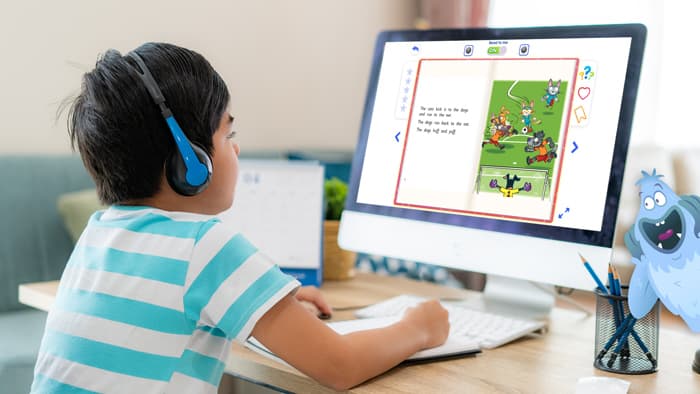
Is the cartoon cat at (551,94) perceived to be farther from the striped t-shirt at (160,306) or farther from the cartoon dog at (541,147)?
the striped t-shirt at (160,306)

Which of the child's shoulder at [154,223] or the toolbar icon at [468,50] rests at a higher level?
the toolbar icon at [468,50]

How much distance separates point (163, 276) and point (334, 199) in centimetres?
80

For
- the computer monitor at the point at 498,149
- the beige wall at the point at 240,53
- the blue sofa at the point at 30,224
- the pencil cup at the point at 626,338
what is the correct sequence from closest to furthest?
the pencil cup at the point at 626,338
the computer monitor at the point at 498,149
the blue sofa at the point at 30,224
the beige wall at the point at 240,53

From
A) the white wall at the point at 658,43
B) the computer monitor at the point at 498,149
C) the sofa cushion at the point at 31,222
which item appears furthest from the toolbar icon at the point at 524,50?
the white wall at the point at 658,43

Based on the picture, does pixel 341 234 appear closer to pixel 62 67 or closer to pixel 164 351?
pixel 164 351

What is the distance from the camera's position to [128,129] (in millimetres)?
829

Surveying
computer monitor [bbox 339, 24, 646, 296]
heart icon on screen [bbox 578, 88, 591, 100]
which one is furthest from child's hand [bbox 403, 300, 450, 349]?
heart icon on screen [bbox 578, 88, 591, 100]

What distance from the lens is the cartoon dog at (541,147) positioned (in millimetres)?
1053

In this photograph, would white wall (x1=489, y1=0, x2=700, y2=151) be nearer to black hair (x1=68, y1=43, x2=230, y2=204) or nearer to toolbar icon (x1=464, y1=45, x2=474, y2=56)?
toolbar icon (x1=464, y1=45, x2=474, y2=56)

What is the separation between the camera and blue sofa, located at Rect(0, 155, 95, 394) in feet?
6.77

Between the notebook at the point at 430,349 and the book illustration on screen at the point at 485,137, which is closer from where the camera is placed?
the notebook at the point at 430,349

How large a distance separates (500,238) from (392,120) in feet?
0.94

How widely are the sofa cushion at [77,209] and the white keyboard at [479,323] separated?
3.80ft

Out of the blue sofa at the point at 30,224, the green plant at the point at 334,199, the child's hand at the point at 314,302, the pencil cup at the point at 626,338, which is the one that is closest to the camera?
the pencil cup at the point at 626,338
